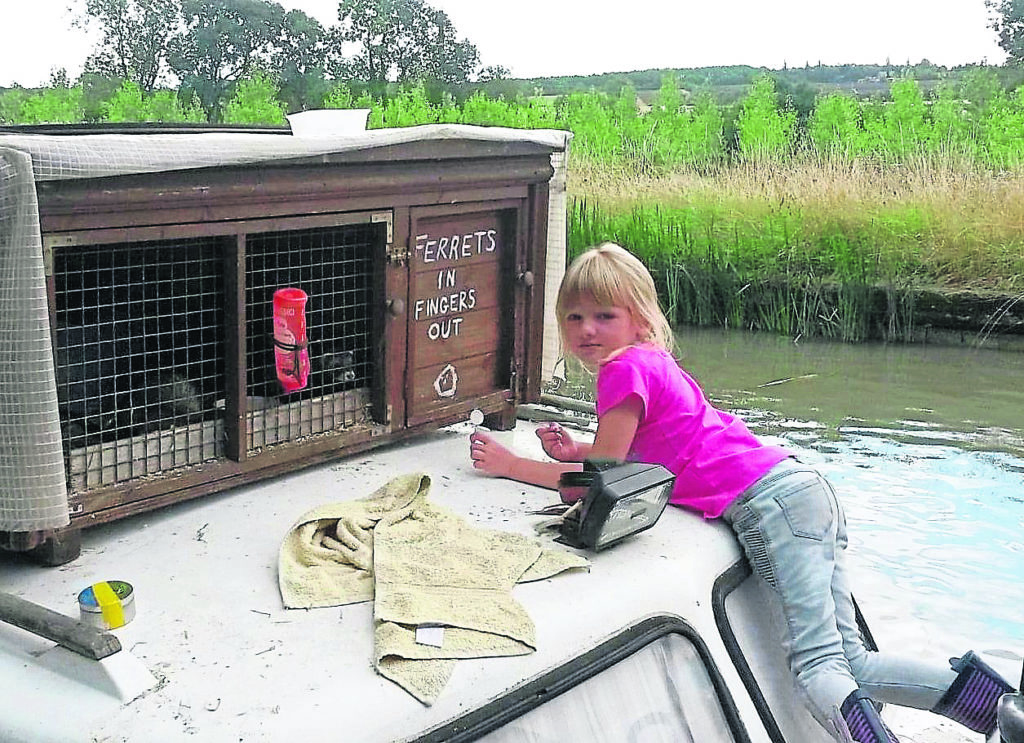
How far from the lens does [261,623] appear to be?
66.3 inches

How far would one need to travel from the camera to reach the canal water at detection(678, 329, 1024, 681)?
348cm

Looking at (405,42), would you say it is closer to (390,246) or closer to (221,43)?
(221,43)

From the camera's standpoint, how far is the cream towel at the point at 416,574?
1.57 m

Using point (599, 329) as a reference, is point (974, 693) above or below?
below

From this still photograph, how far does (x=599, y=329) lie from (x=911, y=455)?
3349 mm

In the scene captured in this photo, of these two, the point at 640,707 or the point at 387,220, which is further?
the point at 387,220

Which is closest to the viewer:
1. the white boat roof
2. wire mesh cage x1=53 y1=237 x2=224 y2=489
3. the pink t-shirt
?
the white boat roof

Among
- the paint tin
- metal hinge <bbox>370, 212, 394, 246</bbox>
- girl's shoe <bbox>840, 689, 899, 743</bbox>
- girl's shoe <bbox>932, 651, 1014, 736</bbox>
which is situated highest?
metal hinge <bbox>370, 212, 394, 246</bbox>

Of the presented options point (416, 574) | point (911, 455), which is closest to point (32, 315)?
point (416, 574)

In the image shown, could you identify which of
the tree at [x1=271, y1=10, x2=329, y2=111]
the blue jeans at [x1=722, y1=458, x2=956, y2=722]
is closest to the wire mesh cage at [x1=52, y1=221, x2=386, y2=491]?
the blue jeans at [x1=722, y1=458, x2=956, y2=722]

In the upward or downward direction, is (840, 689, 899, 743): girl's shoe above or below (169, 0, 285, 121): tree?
below

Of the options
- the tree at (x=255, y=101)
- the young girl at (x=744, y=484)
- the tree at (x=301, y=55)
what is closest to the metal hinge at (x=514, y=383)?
the young girl at (x=744, y=484)

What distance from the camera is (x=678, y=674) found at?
1.72 m

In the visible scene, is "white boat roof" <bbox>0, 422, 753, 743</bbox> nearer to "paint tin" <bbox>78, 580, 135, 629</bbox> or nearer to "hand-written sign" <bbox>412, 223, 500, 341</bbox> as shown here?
"paint tin" <bbox>78, 580, 135, 629</bbox>
